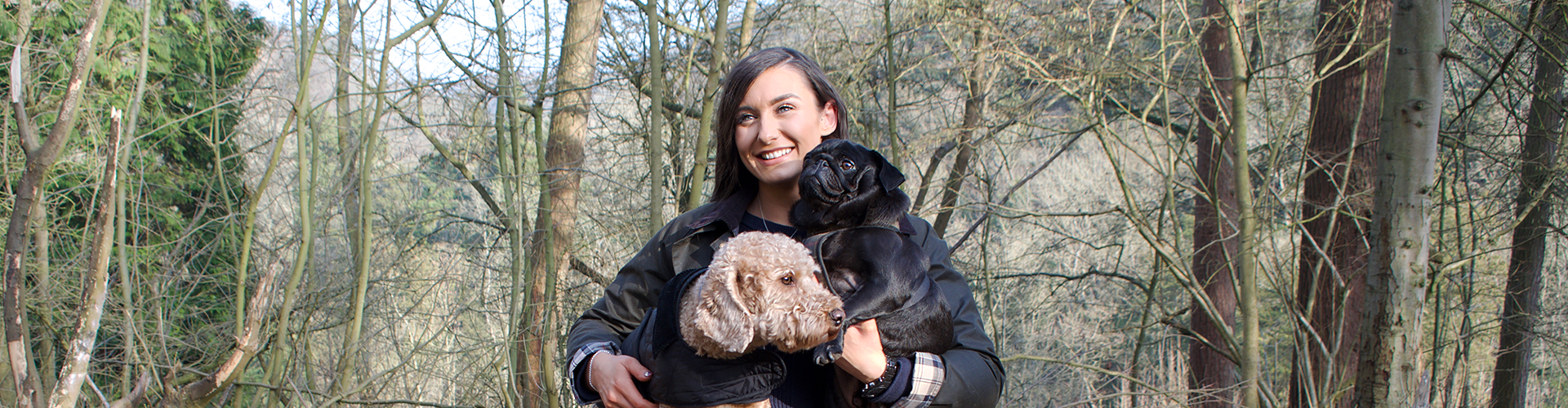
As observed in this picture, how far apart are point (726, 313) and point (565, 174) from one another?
5.01 m

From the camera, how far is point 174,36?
7902 mm

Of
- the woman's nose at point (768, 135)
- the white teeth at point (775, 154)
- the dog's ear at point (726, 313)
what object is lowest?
the dog's ear at point (726, 313)

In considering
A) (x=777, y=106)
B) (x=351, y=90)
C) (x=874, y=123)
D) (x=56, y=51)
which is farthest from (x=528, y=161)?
(x=777, y=106)

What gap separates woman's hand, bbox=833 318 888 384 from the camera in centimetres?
163

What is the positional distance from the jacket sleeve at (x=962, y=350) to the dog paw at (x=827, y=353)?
11.1 inches

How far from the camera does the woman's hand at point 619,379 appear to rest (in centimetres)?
175

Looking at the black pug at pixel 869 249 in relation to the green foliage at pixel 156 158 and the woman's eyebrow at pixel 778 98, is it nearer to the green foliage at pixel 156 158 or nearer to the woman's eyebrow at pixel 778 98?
the woman's eyebrow at pixel 778 98

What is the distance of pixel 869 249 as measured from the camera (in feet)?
6.21

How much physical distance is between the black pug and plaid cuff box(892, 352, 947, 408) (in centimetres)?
7

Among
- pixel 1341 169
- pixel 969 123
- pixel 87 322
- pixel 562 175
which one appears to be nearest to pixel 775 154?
pixel 87 322

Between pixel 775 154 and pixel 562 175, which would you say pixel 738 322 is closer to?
pixel 775 154

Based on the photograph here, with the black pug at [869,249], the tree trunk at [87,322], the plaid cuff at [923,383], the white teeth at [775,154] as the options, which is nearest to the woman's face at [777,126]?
the white teeth at [775,154]

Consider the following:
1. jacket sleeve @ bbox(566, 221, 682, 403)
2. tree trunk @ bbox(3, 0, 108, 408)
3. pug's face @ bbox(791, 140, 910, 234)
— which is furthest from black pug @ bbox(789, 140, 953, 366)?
tree trunk @ bbox(3, 0, 108, 408)

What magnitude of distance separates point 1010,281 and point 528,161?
230 inches
